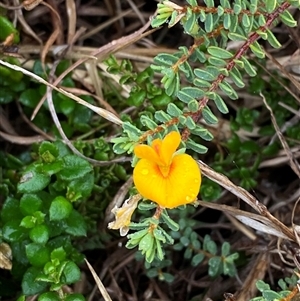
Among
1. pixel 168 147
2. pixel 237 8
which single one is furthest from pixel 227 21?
pixel 168 147

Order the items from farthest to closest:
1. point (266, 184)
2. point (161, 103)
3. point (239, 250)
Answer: point (266, 184) < point (239, 250) < point (161, 103)

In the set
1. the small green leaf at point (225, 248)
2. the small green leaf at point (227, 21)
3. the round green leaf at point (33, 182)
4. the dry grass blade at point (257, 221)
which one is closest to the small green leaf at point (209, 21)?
the small green leaf at point (227, 21)

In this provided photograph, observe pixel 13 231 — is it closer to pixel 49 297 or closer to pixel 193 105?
pixel 49 297

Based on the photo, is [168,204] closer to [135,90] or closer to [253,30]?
[253,30]

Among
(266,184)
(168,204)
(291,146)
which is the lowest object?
(266,184)

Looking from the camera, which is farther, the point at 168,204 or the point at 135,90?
the point at 135,90

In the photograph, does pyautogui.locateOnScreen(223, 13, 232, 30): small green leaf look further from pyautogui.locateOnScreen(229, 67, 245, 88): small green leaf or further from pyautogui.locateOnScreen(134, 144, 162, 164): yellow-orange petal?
pyautogui.locateOnScreen(134, 144, 162, 164): yellow-orange petal

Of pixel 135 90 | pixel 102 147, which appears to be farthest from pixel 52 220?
pixel 135 90
